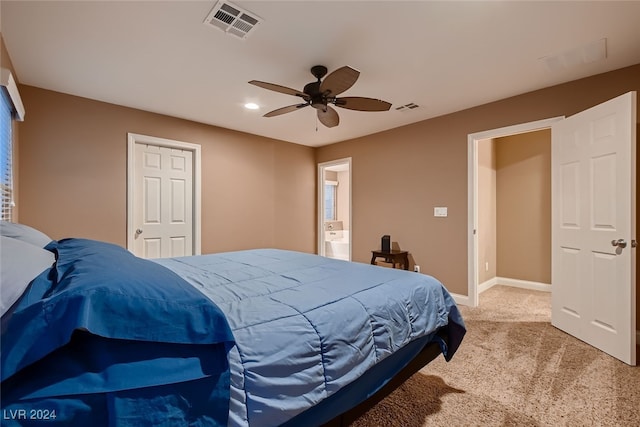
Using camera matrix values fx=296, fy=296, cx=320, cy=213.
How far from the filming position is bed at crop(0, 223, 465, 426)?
2.35ft

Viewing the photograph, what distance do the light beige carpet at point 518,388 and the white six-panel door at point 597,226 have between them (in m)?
0.21

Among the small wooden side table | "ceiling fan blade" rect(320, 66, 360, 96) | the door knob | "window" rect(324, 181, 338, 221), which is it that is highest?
"ceiling fan blade" rect(320, 66, 360, 96)

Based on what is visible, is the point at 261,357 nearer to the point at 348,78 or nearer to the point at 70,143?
the point at 348,78

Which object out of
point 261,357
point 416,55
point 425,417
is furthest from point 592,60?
point 261,357

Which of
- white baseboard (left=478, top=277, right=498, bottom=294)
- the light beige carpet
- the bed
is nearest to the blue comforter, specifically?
the bed

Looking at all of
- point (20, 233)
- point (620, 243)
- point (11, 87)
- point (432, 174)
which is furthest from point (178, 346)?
point (432, 174)

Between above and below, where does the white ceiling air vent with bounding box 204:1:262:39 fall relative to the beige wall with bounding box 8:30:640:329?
above

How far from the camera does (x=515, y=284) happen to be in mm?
4707

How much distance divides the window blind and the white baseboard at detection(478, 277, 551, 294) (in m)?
5.48

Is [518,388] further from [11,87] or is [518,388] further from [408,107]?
[11,87]

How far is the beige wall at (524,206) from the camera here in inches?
174

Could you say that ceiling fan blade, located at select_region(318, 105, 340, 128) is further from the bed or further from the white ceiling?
the bed

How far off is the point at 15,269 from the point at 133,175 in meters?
→ 3.19

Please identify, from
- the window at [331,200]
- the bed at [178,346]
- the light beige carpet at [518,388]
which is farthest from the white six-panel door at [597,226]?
the window at [331,200]
